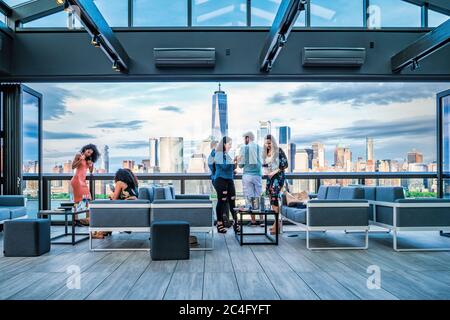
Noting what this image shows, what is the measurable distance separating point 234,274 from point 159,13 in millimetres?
5070

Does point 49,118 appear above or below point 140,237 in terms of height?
above

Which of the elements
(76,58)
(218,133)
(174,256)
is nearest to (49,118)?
(76,58)

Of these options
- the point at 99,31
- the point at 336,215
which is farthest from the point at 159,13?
the point at 336,215

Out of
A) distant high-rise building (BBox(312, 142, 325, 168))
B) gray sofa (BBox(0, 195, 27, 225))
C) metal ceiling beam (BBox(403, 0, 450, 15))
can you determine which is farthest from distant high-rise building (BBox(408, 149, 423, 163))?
gray sofa (BBox(0, 195, 27, 225))

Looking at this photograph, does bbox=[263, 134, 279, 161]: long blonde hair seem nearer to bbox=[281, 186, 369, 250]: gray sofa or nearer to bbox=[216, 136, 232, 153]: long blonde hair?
bbox=[216, 136, 232, 153]: long blonde hair

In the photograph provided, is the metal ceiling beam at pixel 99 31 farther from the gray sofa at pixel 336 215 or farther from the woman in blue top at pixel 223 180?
the gray sofa at pixel 336 215

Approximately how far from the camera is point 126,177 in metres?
5.85

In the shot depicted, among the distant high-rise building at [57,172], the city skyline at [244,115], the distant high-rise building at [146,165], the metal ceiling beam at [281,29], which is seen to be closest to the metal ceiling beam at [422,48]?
the city skyline at [244,115]

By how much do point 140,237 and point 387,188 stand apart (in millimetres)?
3961

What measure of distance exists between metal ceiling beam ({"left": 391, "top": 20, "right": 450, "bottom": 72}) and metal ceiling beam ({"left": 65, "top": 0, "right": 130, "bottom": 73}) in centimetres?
464

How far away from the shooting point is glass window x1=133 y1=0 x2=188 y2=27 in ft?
22.7

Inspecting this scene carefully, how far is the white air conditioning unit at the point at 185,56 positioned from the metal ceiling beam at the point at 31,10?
2.17m
